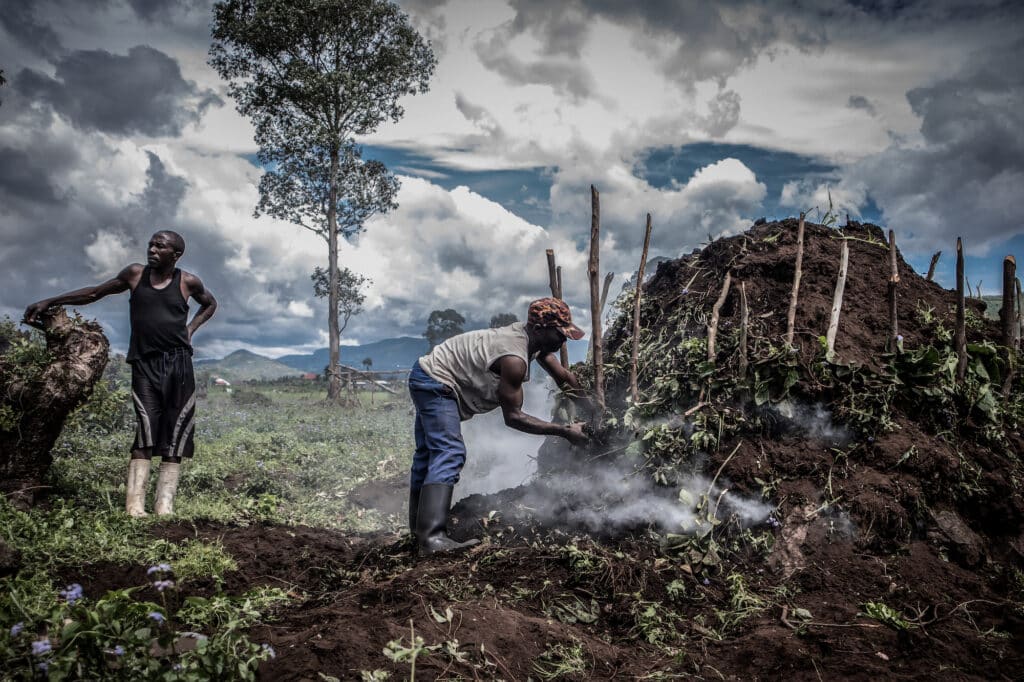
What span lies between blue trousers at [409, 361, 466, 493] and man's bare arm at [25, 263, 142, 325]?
2.45 metres

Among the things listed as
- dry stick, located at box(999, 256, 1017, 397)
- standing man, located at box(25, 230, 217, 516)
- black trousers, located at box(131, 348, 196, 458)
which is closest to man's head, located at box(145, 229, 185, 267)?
standing man, located at box(25, 230, 217, 516)

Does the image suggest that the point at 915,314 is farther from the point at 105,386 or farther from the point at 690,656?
the point at 105,386

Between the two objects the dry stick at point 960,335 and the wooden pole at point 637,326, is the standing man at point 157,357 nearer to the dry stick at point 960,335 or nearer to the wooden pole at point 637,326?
the wooden pole at point 637,326

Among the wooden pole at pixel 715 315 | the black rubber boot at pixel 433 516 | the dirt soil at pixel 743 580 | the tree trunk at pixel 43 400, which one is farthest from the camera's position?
the wooden pole at pixel 715 315

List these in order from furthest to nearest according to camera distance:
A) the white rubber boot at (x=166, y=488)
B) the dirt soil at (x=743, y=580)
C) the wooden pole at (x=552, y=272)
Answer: the wooden pole at (x=552, y=272)
the white rubber boot at (x=166, y=488)
the dirt soil at (x=743, y=580)

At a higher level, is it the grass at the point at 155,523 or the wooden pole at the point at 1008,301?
the wooden pole at the point at 1008,301

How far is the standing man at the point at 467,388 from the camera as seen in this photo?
14.3 ft

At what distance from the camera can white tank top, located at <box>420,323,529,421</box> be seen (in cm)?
450

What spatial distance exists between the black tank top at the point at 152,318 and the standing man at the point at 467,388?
206 centimetres

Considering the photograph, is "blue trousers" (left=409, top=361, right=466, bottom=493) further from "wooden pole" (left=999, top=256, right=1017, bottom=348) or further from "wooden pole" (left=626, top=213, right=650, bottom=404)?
"wooden pole" (left=999, top=256, right=1017, bottom=348)

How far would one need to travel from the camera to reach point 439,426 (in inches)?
180

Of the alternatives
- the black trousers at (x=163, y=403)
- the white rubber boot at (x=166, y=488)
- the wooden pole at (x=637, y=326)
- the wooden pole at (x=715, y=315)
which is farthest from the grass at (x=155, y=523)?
the wooden pole at (x=715, y=315)

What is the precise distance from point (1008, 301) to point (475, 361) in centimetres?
433

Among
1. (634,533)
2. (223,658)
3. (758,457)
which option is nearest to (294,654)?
(223,658)
